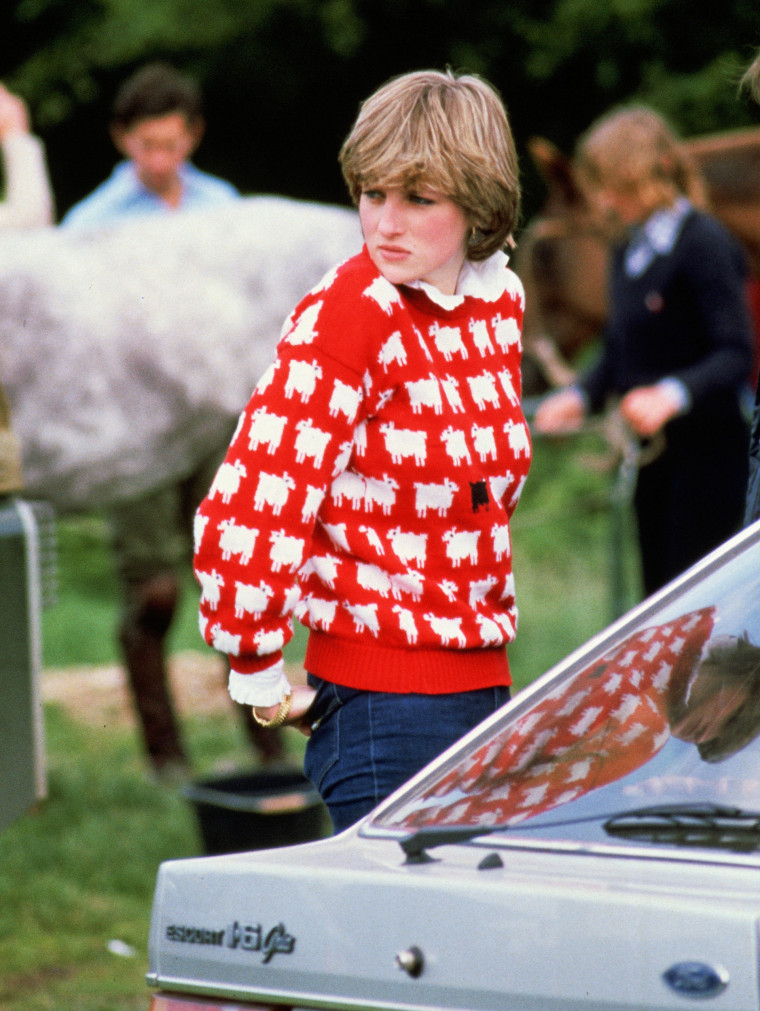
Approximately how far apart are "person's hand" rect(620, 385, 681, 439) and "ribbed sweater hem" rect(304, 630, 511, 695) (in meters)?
2.42

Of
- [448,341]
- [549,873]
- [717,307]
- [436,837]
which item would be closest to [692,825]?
[549,873]

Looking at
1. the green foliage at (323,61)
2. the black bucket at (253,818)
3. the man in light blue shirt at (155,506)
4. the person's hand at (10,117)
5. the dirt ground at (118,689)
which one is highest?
the green foliage at (323,61)

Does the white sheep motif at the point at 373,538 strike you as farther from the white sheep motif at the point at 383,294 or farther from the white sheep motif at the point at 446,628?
the white sheep motif at the point at 383,294

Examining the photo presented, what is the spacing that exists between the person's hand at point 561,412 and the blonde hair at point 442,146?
3.06 metres

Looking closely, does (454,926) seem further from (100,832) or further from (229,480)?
(100,832)

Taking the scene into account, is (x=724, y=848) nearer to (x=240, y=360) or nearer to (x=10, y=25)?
(x=240, y=360)

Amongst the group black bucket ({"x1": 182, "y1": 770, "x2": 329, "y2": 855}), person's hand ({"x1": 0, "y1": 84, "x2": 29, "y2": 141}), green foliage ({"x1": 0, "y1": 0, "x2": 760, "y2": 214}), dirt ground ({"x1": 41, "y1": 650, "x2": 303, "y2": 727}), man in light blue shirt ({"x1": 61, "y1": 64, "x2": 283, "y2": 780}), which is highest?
green foliage ({"x1": 0, "y1": 0, "x2": 760, "y2": 214})

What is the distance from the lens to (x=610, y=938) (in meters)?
1.45

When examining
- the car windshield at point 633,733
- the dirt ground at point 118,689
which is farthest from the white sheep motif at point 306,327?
the dirt ground at point 118,689

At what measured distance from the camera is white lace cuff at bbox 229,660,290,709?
214cm

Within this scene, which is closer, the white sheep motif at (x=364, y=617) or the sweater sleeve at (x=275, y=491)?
the sweater sleeve at (x=275, y=491)

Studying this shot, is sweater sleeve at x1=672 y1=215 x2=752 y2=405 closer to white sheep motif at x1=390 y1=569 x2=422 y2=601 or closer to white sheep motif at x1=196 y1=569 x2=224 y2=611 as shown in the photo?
white sheep motif at x1=390 y1=569 x2=422 y2=601

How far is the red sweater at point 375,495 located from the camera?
207cm

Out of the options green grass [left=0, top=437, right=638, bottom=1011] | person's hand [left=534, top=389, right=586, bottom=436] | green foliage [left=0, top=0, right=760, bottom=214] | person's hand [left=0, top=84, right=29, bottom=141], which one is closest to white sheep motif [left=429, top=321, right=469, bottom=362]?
green grass [left=0, top=437, right=638, bottom=1011]
